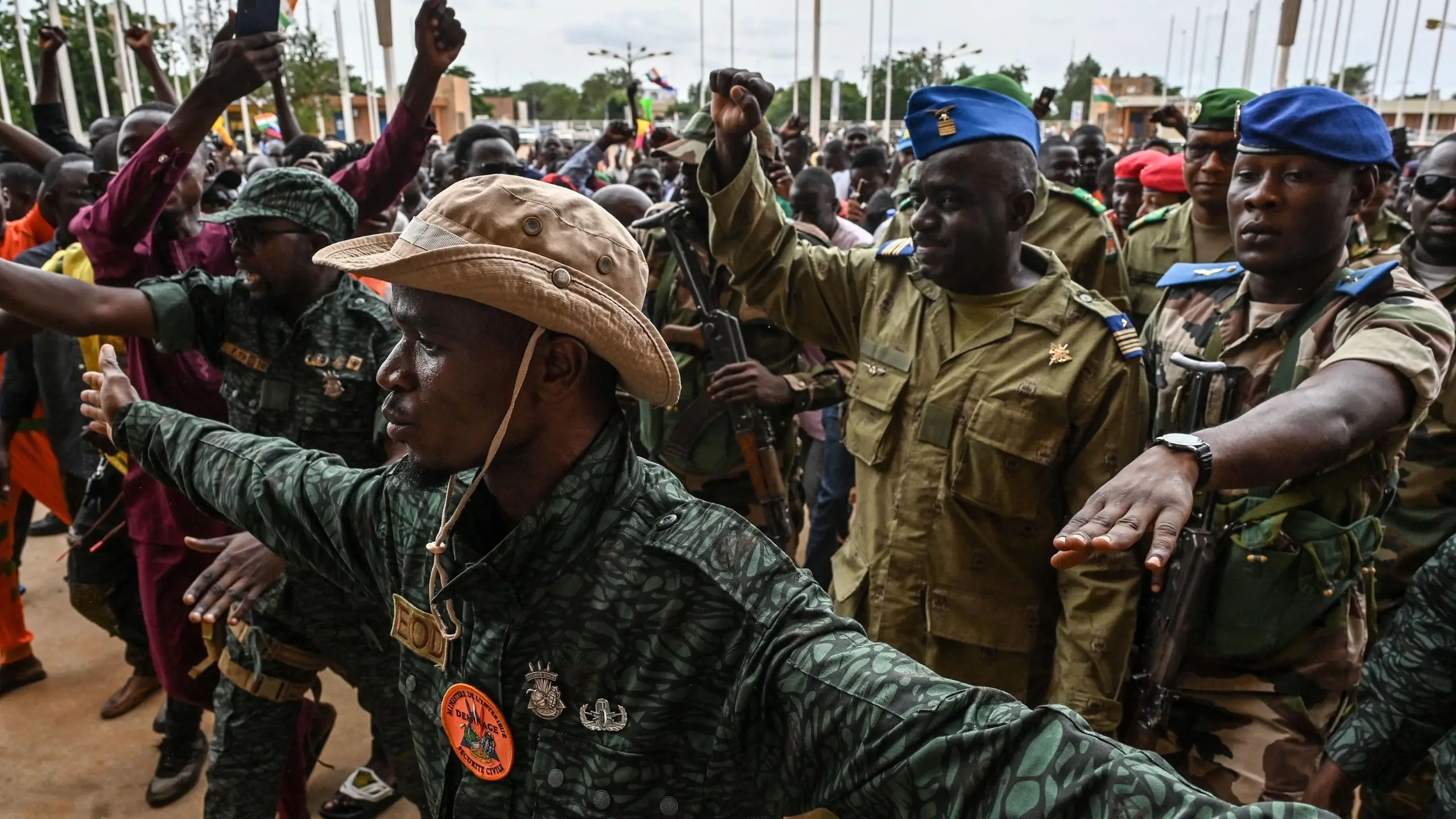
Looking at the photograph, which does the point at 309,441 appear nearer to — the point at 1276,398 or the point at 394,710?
the point at 394,710

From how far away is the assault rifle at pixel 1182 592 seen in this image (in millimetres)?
2266

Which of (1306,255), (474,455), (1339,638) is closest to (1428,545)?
(1339,638)

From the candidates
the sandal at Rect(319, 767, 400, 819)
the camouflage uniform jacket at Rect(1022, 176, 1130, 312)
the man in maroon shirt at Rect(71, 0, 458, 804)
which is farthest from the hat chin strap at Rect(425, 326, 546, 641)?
the camouflage uniform jacket at Rect(1022, 176, 1130, 312)

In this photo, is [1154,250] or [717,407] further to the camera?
[1154,250]

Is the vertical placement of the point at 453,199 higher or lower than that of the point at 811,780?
higher

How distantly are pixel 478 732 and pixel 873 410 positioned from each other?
5.10ft

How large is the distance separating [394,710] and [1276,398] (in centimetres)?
258

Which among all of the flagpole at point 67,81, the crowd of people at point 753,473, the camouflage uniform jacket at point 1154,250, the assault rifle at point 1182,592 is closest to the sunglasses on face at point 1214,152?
the crowd of people at point 753,473

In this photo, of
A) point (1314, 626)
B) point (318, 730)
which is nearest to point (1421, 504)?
point (1314, 626)

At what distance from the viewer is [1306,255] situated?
230 cm

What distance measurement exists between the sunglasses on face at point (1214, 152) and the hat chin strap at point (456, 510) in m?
3.52

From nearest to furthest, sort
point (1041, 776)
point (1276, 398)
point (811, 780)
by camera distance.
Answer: point (1041, 776)
point (811, 780)
point (1276, 398)

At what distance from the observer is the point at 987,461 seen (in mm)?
2428

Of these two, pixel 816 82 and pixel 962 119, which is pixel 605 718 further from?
pixel 816 82
